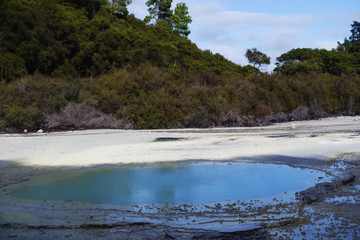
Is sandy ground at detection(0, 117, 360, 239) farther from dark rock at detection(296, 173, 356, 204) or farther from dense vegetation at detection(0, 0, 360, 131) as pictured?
dense vegetation at detection(0, 0, 360, 131)

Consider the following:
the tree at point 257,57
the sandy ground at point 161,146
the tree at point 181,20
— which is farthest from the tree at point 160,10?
the sandy ground at point 161,146

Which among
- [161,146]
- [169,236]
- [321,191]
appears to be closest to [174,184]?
[321,191]

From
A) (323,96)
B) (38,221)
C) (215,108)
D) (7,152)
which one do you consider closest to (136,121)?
(215,108)

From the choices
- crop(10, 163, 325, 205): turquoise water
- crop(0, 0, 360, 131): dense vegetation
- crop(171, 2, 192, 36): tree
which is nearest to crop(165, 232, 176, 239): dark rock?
crop(10, 163, 325, 205): turquoise water

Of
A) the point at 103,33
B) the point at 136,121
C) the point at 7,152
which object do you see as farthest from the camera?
the point at 103,33

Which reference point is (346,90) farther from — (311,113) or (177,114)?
(177,114)

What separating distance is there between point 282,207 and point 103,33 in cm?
2502

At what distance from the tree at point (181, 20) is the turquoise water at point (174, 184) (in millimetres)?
41521

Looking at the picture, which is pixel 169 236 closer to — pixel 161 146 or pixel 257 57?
pixel 161 146

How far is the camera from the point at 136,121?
64.5ft

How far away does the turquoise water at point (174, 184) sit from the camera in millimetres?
7250

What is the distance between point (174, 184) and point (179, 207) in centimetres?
169

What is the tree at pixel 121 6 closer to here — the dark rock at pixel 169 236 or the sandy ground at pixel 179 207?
the sandy ground at pixel 179 207

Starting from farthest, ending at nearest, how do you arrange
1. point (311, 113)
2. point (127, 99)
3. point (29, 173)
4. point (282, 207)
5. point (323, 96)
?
point (323, 96), point (311, 113), point (127, 99), point (29, 173), point (282, 207)
